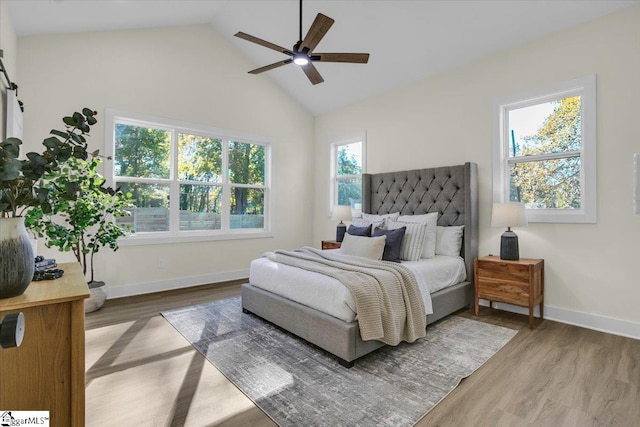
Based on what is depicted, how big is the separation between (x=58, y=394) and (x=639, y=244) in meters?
4.21

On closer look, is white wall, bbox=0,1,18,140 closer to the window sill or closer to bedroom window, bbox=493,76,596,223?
the window sill

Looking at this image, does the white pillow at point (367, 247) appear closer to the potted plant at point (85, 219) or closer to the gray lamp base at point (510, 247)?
the gray lamp base at point (510, 247)

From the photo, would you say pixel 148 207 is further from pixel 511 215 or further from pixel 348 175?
pixel 511 215

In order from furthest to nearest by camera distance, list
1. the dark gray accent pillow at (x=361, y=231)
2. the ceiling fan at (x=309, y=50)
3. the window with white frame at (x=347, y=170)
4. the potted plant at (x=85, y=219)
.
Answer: the window with white frame at (x=347, y=170) → the dark gray accent pillow at (x=361, y=231) → the potted plant at (x=85, y=219) → the ceiling fan at (x=309, y=50)

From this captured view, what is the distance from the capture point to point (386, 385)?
208 centimetres

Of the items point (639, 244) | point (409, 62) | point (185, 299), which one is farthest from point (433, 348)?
point (409, 62)

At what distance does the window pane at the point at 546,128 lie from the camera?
10.6ft

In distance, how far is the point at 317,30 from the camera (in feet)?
8.29

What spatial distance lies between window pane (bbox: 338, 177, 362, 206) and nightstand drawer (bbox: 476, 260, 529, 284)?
7.93ft

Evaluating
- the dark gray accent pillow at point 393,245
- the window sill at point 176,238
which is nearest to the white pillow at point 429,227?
the dark gray accent pillow at point 393,245

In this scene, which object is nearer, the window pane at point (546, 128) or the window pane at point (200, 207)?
the window pane at point (546, 128)

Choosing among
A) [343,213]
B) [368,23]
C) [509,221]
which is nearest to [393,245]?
[509,221]

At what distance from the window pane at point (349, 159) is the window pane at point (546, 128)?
7.69 feet

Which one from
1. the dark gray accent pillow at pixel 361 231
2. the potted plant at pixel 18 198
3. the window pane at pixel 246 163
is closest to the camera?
the potted plant at pixel 18 198
